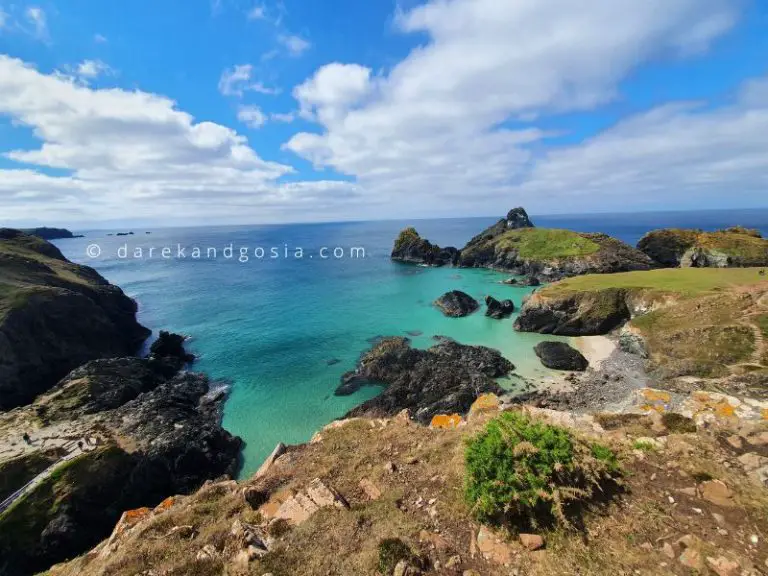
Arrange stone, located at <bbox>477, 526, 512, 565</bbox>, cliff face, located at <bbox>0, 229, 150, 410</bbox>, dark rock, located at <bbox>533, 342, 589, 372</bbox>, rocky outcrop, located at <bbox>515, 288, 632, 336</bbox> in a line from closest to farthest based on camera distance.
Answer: stone, located at <bbox>477, 526, 512, 565</bbox> < dark rock, located at <bbox>533, 342, 589, 372</bbox> < cliff face, located at <bbox>0, 229, 150, 410</bbox> < rocky outcrop, located at <bbox>515, 288, 632, 336</bbox>

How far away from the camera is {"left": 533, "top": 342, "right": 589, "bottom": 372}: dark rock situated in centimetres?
3031

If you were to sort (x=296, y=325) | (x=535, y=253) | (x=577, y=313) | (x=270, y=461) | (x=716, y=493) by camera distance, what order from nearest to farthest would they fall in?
(x=716, y=493) → (x=270, y=461) → (x=577, y=313) → (x=296, y=325) → (x=535, y=253)

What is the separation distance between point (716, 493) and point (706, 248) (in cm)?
7840

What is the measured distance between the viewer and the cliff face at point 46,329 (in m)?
31.3

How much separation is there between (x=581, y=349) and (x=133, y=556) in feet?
123

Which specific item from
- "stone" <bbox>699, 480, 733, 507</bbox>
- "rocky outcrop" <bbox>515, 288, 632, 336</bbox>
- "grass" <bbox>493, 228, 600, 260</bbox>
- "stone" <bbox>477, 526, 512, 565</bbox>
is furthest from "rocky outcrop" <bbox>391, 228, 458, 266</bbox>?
"stone" <bbox>477, 526, 512, 565</bbox>

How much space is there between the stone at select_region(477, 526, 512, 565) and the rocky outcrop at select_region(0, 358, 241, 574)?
19.4 metres

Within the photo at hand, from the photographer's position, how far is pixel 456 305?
49500 millimetres

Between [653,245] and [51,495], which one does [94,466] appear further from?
[653,245]

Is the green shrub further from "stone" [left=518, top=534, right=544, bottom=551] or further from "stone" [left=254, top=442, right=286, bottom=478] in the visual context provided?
"stone" [left=254, top=442, right=286, bottom=478]

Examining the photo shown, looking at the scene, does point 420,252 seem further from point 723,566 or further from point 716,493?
point 723,566

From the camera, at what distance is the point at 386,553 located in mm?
7008

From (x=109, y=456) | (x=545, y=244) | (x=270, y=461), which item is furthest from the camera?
(x=545, y=244)

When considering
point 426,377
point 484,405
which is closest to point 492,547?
point 484,405
